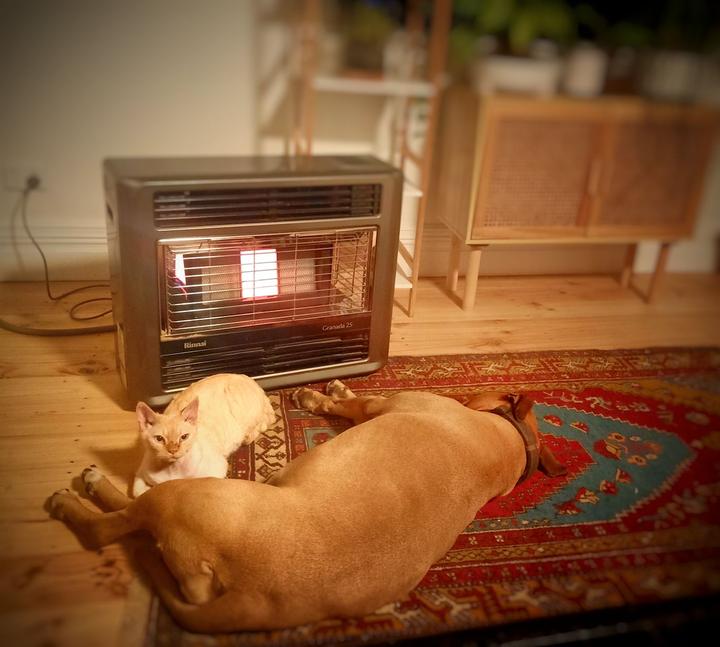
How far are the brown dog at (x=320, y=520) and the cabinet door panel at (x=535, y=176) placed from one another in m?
0.34

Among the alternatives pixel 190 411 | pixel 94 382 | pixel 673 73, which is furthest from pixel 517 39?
pixel 94 382

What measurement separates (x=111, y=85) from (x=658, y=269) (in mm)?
→ 659

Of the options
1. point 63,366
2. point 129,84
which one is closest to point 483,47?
point 129,84

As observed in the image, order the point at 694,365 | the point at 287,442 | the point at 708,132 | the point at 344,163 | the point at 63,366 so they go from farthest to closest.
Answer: the point at 63,366
the point at 287,442
the point at 344,163
the point at 694,365
the point at 708,132

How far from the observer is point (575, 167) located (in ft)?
2.36

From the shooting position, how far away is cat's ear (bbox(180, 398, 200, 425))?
1035 millimetres

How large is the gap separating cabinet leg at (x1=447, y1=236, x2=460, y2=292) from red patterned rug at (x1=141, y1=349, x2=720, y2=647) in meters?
0.31

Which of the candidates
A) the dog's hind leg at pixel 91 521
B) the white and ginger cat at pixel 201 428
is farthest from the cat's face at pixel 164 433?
the dog's hind leg at pixel 91 521

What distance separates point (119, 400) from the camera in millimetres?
1320

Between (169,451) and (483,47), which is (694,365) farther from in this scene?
(169,451)

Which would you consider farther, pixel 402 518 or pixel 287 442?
pixel 287 442

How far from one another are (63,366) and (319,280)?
58 cm

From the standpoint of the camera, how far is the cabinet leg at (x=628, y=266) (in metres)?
0.75

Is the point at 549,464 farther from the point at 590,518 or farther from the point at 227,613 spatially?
the point at 227,613
